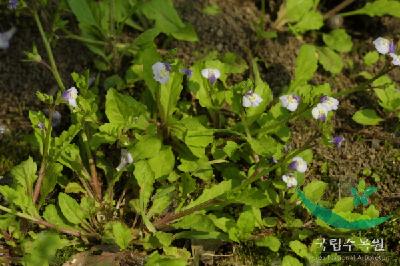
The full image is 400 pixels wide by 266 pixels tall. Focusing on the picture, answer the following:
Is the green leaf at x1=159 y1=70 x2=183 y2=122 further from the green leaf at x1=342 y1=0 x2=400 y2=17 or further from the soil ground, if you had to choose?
the green leaf at x1=342 y1=0 x2=400 y2=17

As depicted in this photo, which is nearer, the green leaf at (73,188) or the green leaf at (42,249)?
the green leaf at (42,249)

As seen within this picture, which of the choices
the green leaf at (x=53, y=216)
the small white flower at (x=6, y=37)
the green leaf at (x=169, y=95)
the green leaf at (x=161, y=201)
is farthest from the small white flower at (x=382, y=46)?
the small white flower at (x=6, y=37)

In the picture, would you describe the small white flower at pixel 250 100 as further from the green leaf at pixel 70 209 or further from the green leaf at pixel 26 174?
the green leaf at pixel 26 174

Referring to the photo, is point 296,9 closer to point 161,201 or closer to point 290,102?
point 290,102

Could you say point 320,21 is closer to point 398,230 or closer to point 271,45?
point 271,45

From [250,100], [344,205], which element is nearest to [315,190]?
[344,205]
